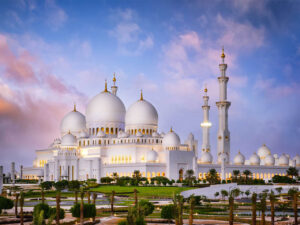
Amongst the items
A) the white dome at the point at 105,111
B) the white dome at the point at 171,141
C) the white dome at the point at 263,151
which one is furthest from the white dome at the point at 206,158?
the white dome at the point at 263,151

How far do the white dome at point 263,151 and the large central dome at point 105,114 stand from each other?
1018 inches

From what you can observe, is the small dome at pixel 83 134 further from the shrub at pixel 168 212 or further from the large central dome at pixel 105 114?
the shrub at pixel 168 212

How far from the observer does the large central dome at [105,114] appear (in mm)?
81875

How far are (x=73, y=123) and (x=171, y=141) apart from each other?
20.8 metres

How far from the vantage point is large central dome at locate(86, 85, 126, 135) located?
8188 centimetres

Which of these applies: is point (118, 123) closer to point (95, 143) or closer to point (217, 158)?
point (95, 143)

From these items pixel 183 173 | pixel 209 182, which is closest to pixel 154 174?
pixel 183 173

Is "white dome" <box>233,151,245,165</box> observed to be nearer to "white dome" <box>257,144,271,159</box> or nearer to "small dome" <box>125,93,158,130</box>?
"white dome" <box>257,144,271,159</box>

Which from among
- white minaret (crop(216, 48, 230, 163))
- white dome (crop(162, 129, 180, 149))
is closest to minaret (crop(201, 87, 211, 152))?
white minaret (crop(216, 48, 230, 163))

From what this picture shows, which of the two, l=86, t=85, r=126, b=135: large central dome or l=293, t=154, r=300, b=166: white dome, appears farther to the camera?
l=293, t=154, r=300, b=166: white dome

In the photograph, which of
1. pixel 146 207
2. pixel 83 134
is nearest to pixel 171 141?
pixel 83 134

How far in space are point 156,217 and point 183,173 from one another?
40.8 metres

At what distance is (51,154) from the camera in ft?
280

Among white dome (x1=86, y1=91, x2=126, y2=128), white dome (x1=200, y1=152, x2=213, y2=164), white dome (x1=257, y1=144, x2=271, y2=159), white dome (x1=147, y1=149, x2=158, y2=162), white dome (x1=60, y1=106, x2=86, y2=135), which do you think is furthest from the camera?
white dome (x1=257, y1=144, x2=271, y2=159)
